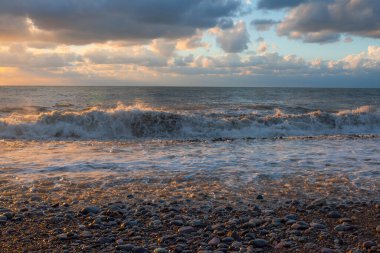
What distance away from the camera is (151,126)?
19609 mm

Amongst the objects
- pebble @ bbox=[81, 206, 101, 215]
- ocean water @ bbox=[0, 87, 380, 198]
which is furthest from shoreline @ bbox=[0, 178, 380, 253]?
ocean water @ bbox=[0, 87, 380, 198]

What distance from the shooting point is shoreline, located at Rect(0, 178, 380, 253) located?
4922 millimetres

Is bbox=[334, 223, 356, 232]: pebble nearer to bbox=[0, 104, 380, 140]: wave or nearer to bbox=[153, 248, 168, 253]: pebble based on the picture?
bbox=[153, 248, 168, 253]: pebble

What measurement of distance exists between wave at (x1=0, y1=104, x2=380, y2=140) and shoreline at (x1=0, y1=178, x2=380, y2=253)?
1016cm

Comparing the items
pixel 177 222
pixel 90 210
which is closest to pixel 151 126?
pixel 90 210

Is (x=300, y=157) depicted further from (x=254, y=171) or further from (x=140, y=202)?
(x=140, y=202)

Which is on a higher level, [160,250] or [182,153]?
[160,250]

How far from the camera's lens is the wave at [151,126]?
17.9 m

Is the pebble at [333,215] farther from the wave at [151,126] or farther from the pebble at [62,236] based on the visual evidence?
the wave at [151,126]

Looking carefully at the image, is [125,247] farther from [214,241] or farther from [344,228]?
[344,228]

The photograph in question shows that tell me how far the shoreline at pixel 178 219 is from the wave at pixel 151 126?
10157 millimetres

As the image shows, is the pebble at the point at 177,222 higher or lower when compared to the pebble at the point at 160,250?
lower

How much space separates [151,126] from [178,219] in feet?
45.6

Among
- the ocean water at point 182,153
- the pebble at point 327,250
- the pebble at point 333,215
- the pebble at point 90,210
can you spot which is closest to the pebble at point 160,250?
the pebble at point 90,210
